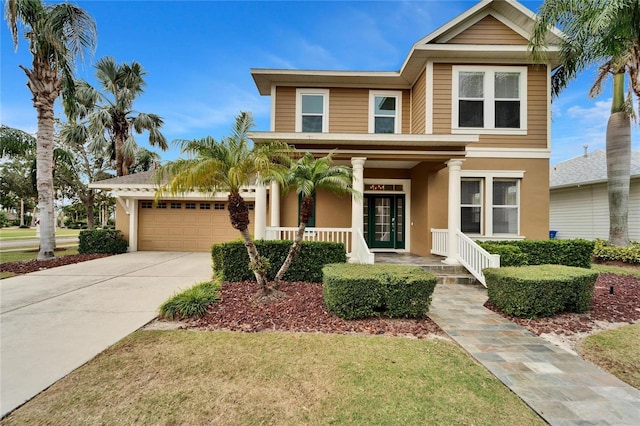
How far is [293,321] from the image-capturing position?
4836 mm

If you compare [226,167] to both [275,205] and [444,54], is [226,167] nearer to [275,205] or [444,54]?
[275,205]

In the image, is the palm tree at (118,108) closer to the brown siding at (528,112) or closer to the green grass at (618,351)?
the brown siding at (528,112)

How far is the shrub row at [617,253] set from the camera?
10047mm

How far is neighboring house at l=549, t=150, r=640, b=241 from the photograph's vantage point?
40.7 ft

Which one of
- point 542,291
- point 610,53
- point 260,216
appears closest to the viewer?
point 542,291

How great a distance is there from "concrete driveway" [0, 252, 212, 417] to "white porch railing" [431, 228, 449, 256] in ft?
22.4

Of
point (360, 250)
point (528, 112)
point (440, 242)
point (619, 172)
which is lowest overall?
point (360, 250)

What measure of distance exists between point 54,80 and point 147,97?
20.9ft

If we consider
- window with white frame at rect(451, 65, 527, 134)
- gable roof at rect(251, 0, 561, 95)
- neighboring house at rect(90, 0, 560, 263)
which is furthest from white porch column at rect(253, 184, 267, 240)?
window with white frame at rect(451, 65, 527, 134)

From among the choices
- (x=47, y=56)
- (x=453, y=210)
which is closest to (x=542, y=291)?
(x=453, y=210)

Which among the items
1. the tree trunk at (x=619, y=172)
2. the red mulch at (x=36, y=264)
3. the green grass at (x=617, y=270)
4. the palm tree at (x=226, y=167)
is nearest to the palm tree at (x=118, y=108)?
the red mulch at (x=36, y=264)

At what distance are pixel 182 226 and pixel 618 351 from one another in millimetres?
14253

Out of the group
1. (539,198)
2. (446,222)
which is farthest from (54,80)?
(539,198)

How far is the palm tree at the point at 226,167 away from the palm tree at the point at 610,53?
303 inches
